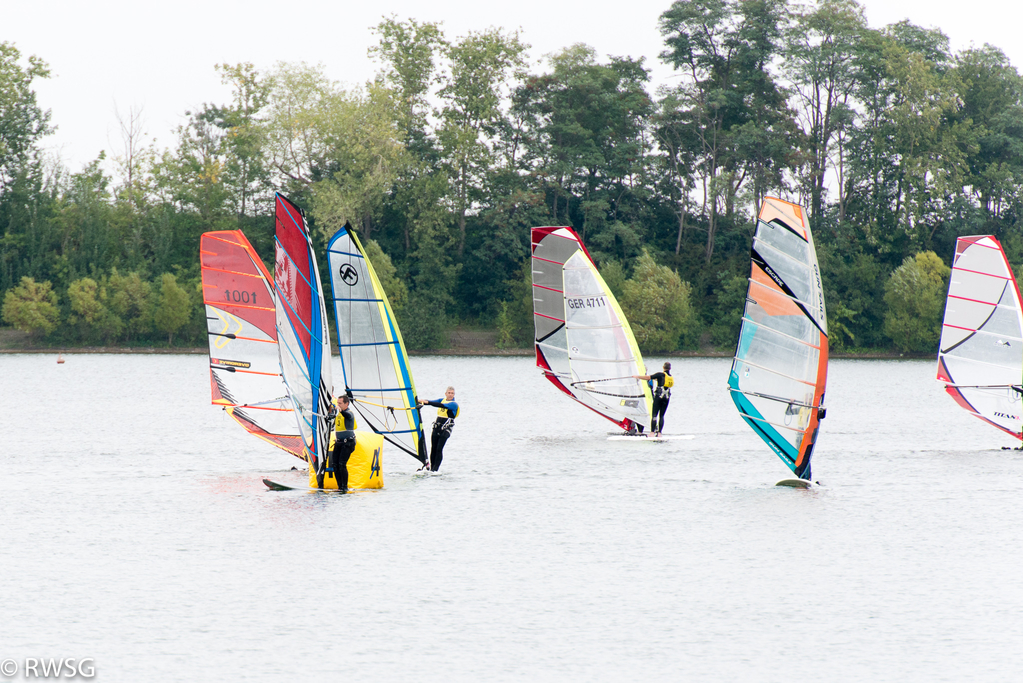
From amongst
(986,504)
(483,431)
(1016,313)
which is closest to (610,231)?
(483,431)

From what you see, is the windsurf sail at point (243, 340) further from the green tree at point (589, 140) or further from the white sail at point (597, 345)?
the green tree at point (589, 140)

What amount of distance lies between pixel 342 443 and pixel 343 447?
177mm

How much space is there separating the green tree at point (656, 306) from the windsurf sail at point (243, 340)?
170 ft

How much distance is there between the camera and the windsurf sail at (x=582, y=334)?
27578 millimetres

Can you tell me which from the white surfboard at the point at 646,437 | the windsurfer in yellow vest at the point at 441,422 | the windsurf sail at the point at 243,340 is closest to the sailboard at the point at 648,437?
the white surfboard at the point at 646,437

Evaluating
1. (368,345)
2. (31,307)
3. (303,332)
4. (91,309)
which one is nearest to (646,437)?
(368,345)

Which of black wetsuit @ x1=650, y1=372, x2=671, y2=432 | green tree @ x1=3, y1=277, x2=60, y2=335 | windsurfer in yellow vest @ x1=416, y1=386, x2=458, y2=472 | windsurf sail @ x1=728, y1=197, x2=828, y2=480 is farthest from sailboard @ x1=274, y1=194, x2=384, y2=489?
green tree @ x1=3, y1=277, x2=60, y2=335

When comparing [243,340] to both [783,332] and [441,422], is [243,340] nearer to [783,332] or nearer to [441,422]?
[441,422]

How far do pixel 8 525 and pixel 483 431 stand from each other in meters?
16.3

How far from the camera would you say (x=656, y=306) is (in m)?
73.2

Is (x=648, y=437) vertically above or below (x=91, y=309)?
below

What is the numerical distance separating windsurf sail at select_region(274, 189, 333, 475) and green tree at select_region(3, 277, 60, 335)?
203 ft

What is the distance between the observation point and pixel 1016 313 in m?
25.6

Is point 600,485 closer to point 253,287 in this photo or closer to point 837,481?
point 837,481
